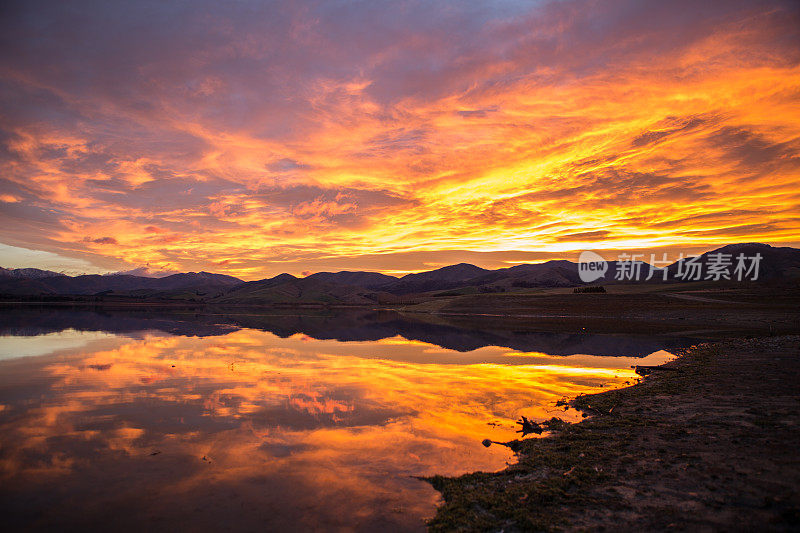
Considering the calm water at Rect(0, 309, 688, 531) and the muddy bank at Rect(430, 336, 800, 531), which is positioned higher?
the muddy bank at Rect(430, 336, 800, 531)

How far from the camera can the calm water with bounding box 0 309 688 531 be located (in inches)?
433

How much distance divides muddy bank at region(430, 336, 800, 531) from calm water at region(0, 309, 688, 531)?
161 cm

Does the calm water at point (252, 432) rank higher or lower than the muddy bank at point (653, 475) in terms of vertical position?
lower

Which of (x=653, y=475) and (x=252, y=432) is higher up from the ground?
(x=653, y=475)

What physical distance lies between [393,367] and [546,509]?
80.2ft

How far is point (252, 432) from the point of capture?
17.0 meters

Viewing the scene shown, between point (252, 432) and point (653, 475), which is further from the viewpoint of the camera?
point (252, 432)

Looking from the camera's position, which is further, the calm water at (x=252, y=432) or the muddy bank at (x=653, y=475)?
the calm water at (x=252, y=432)

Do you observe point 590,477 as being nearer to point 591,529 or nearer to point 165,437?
point 591,529

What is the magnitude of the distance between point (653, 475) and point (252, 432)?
1533 cm

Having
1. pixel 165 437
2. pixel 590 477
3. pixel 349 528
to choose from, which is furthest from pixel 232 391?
pixel 590 477

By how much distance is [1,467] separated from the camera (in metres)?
13.1

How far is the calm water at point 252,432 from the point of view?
10992mm

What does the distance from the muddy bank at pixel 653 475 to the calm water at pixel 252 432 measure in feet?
5.27
